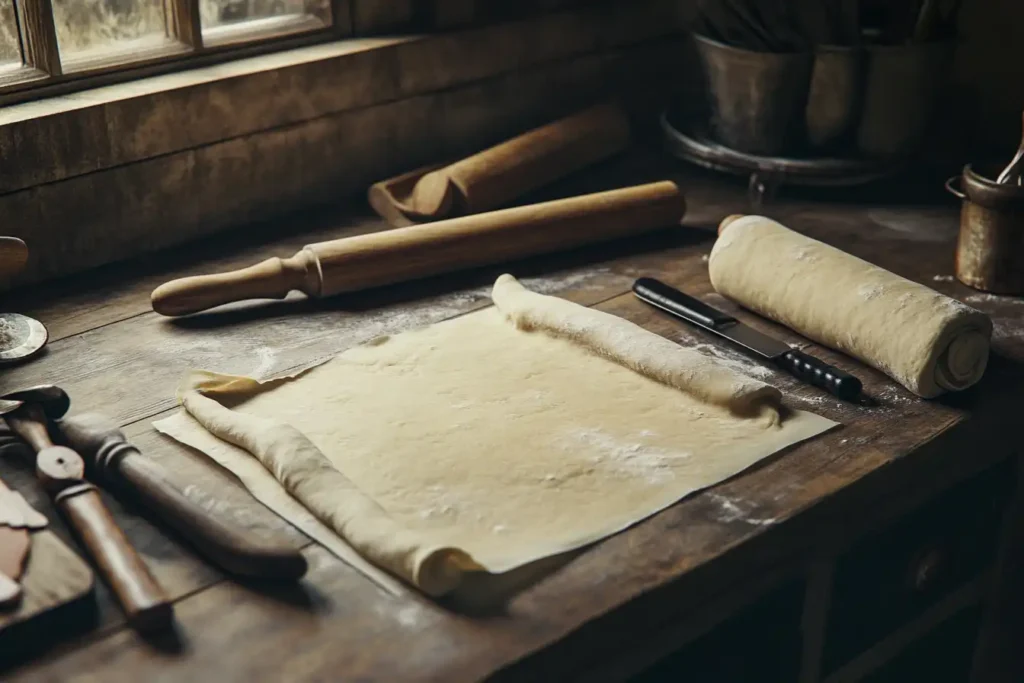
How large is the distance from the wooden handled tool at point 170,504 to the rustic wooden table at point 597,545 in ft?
0.06

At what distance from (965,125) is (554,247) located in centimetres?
85

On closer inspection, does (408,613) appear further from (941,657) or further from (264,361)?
(941,657)

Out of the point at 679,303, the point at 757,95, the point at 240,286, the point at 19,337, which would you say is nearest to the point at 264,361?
the point at 240,286

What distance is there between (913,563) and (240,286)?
79 centimetres

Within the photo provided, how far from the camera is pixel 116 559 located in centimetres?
87

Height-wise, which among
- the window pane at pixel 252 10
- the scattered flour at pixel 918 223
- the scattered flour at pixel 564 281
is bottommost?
the scattered flour at pixel 564 281

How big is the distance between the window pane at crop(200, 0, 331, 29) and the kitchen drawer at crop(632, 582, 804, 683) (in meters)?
1.05

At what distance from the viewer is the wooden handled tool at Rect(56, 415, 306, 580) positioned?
876 millimetres

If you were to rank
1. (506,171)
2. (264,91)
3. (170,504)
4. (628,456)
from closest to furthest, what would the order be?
(170,504), (628,456), (264,91), (506,171)

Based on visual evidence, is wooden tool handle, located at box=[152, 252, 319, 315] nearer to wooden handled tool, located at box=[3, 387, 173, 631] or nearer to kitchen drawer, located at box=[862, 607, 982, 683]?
wooden handled tool, located at box=[3, 387, 173, 631]

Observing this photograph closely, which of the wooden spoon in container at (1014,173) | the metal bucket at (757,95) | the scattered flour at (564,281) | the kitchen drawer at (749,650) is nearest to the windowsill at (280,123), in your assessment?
the metal bucket at (757,95)

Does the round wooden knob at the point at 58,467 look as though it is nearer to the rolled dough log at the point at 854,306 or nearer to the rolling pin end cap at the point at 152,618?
the rolling pin end cap at the point at 152,618

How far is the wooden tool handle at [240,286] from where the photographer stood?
1.31 m

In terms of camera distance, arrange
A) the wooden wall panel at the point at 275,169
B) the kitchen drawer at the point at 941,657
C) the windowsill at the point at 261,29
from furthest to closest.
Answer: the windowsill at the point at 261,29, the wooden wall panel at the point at 275,169, the kitchen drawer at the point at 941,657
